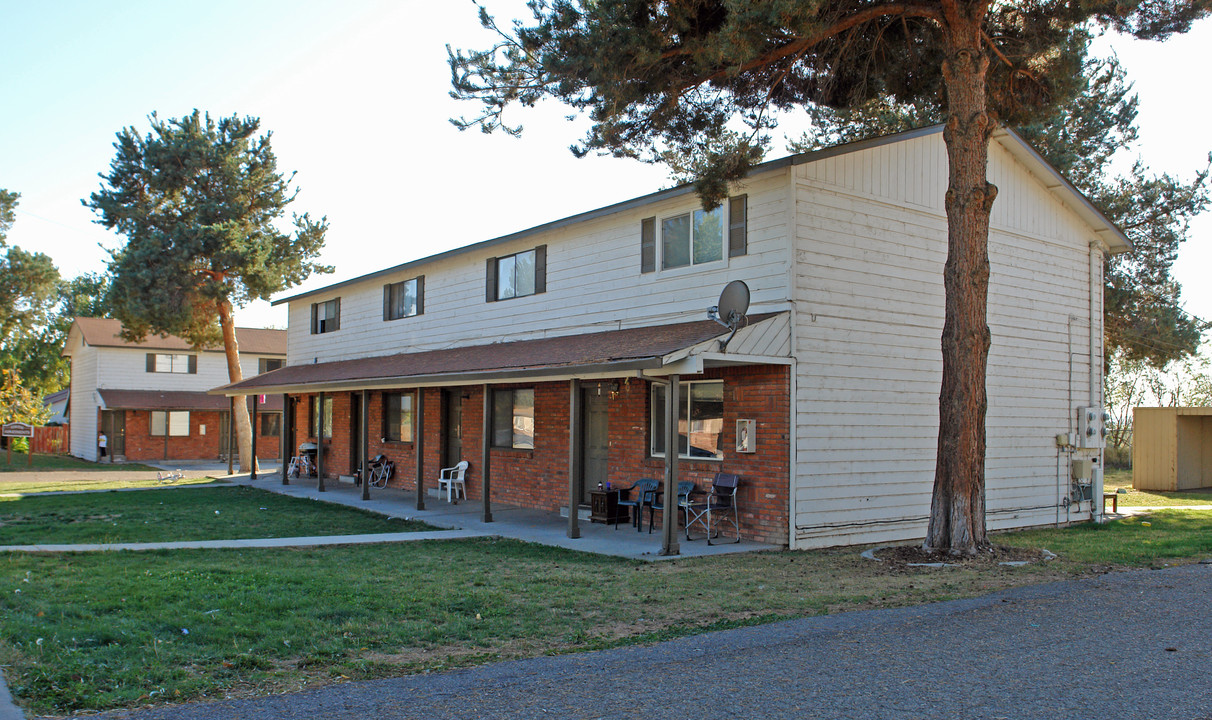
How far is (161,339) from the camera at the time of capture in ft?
113

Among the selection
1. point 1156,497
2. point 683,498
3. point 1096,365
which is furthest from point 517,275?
point 1156,497

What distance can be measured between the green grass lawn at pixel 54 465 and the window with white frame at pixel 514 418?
18.5m

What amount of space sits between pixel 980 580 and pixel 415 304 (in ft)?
46.4

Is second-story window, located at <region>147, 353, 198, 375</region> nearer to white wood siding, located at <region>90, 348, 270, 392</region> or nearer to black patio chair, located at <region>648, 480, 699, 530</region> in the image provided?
white wood siding, located at <region>90, 348, 270, 392</region>

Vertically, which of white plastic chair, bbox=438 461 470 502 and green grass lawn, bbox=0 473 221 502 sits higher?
white plastic chair, bbox=438 461 470 502

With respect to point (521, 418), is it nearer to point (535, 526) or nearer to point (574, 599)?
point (535, 526)

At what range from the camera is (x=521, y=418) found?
16.6 m

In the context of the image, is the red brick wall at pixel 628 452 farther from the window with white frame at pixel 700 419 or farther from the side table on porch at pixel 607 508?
the side table on porch at pixel 607 508

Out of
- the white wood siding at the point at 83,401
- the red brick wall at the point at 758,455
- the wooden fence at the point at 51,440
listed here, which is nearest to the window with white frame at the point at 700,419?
the red brick wall at the point at 758,455

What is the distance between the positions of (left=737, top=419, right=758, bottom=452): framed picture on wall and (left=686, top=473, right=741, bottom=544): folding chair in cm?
44

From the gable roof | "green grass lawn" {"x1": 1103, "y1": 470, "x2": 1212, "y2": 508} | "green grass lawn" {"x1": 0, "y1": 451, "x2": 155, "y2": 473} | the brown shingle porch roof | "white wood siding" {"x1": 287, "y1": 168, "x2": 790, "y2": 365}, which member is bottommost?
"green grass lawn" {"x1": 0, "y1": 451, "x2": 155, "y2": 473}

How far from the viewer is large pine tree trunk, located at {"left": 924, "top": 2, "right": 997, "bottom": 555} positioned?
1068 centimetres

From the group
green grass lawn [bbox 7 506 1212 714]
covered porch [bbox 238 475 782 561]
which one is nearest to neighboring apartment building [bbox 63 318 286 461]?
covered porch [bbox 238 475 782 561]

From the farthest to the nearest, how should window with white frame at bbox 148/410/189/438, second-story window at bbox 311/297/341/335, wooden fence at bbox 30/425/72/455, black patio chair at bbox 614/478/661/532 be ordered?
wooden fence at bbox 30/425/72/455
window with white frame at bbox 148/410/189/438
second-story window at bbox 311/297/341/335
black patio chair at bbox 614/478/661/532
